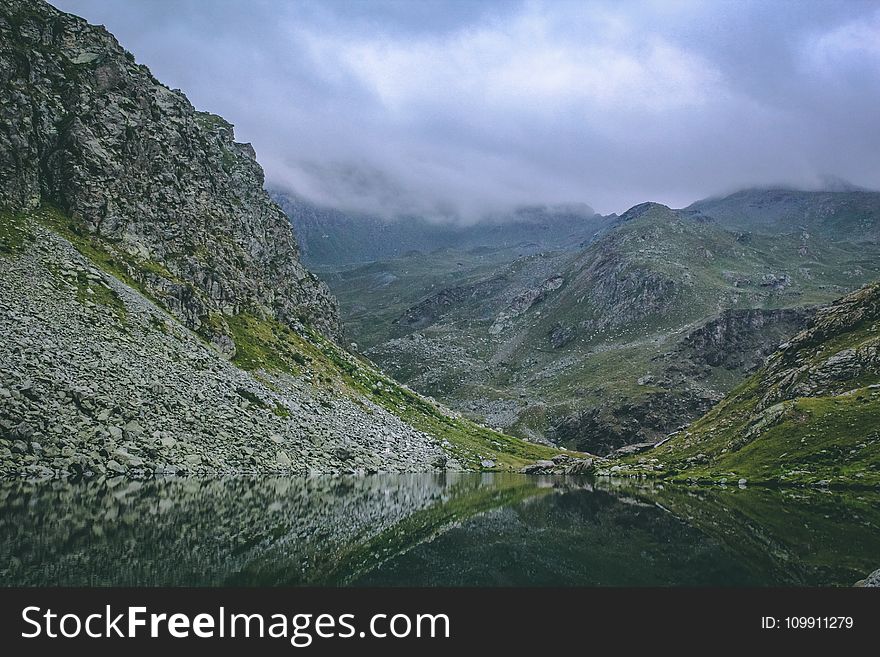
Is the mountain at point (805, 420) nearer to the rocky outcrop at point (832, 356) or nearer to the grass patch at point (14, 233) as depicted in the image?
the rocky outcrop at point (832, 356)

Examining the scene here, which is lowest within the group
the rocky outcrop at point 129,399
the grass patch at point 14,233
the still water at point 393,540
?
the still water at point 393,540

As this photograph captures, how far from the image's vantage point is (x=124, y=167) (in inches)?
4850

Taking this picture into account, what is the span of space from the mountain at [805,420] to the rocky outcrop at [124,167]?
9563 centimetres

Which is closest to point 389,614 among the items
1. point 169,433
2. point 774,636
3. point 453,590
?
point 453,590

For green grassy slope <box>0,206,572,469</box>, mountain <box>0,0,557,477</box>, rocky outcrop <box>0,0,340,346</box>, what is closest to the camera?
mountain <box>0,0,557,477</box>

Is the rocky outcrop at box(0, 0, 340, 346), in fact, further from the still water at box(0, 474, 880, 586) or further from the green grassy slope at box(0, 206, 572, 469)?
the still water at box(0, 474, 880, 586)

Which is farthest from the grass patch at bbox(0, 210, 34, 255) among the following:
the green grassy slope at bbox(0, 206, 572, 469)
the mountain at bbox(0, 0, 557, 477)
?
the mountain at bbox(0, 0, 557, 477)

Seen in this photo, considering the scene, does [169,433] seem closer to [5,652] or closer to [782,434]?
[5,652]

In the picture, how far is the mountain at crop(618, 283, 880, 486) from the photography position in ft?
282

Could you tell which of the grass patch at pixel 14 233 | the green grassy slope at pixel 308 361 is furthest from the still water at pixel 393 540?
the green grassy slope at pixel 308 361

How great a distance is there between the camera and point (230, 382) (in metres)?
91.9

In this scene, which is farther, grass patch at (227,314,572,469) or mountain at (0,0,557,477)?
grass patch at (227,314,572,469)

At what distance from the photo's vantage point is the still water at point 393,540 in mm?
23125

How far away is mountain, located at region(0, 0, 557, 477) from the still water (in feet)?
43.4
